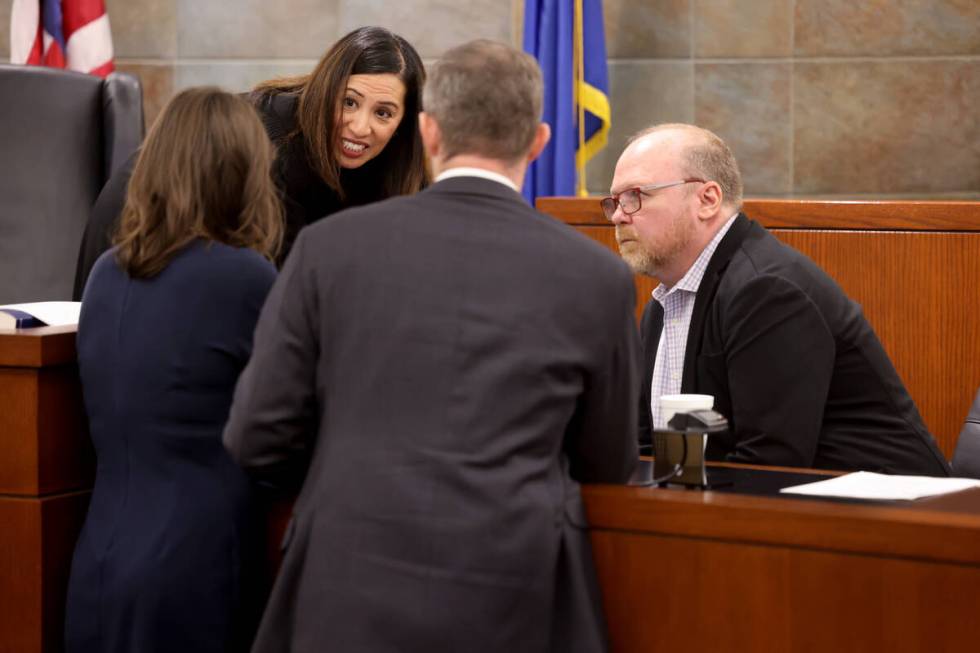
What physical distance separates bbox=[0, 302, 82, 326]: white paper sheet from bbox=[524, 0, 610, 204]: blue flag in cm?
273

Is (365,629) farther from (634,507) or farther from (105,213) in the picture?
(105,213)

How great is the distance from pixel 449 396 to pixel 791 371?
40.8 inches

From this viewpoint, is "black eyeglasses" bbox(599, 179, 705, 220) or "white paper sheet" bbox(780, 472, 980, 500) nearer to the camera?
"white paper sheet" bbox(780, 472, 980, 500)

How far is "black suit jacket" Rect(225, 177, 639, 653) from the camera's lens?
1.82m

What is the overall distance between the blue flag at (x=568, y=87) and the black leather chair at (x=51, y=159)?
1702mm

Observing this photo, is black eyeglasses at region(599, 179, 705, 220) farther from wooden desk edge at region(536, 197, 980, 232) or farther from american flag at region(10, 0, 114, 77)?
american flag at region(10, 0, 114, 77)

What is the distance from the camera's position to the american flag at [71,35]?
5.45 m

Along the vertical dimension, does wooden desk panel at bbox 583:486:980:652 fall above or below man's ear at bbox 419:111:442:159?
below

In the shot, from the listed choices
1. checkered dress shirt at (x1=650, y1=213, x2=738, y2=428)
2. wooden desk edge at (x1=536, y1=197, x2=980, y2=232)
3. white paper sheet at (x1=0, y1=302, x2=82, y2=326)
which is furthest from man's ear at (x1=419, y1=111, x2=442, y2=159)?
wooden desk edge at (x1=536, y1=197, x2=980, y2=232)

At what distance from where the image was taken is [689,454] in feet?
6.91

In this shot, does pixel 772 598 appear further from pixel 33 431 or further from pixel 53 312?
pixel 53 312

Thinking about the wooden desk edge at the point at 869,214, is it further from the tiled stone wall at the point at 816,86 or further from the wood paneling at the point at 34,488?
the wood paneling at the point at 34,488

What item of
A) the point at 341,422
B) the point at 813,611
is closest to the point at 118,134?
the point at 341,422

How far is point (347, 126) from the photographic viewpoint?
3396mm
